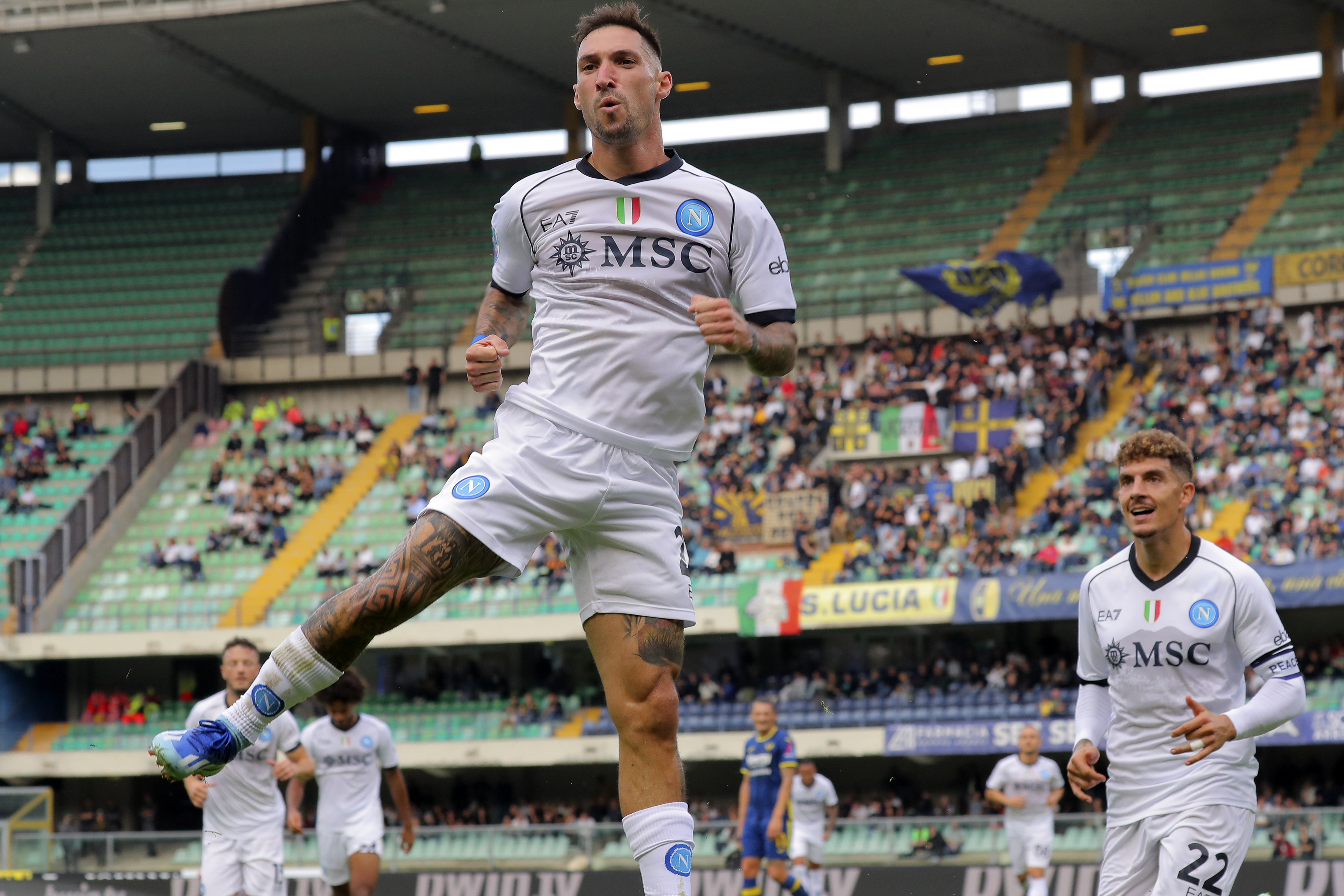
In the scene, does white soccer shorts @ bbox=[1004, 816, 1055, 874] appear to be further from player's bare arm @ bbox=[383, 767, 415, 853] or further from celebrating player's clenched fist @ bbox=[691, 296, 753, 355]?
celebrating player's clenched fist @ bbox=[691, 296, 753, 355]

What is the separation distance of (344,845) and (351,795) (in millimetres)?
364

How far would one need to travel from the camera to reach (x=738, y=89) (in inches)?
1597

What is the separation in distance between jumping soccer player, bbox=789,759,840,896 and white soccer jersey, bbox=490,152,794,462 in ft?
42.0

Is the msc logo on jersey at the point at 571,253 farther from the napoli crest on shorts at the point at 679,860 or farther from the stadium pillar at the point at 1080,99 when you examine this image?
the stadium pillar at the point at 1080,99

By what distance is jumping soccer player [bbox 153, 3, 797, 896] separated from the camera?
4.79 metres

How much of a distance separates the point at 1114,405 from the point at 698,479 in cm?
739

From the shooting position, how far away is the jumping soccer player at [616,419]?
15.7 ft

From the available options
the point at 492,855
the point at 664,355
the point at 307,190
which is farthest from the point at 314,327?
the point at 664,355

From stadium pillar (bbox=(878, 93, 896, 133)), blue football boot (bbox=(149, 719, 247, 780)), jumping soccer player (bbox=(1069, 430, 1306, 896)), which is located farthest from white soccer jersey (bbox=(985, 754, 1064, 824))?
stadium pillar (bbox=(878, 93, 896, 133))

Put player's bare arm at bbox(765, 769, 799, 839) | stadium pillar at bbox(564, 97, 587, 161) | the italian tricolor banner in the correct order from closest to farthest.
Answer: player's bare arm at bbox(765, 769, 799, 839) → the italian tricolor banner → stadium pillar at bbox(564, 97, 587, 161)

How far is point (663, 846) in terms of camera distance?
482 centimetres

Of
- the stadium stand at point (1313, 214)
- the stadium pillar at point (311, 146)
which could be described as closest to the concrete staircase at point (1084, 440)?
the stadium stand at point (1313, 214)

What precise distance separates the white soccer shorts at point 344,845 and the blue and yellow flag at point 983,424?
61.5ft

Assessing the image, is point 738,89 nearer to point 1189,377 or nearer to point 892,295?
point 892,295
